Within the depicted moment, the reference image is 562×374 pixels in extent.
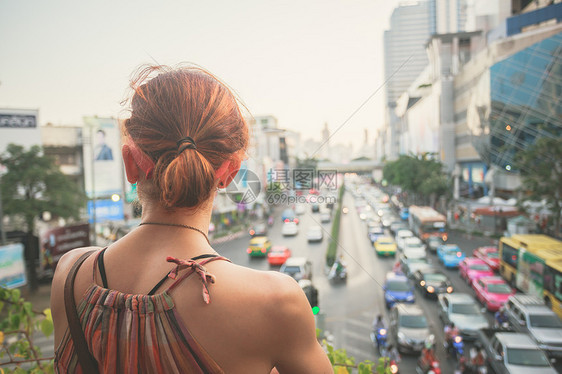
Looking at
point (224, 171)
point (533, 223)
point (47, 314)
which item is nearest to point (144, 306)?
point (224, 171)

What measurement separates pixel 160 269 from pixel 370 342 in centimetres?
654

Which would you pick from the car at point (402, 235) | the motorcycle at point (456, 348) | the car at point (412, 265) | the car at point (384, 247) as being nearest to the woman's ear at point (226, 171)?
the motorcycle at point (456, 348)

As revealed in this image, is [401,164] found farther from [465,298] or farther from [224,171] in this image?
[224,171]

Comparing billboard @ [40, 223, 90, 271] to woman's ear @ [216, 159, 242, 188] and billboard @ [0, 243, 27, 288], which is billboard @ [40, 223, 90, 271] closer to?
billboard @ [0, 243, 27, 288]

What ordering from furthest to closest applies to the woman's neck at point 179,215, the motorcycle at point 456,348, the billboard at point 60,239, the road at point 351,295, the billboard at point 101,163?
the billboard at point 101,163 → the billboard at point 60,239 → the road at point 351,295 → the motorcycle at point 456,348 → the woman's neck at point 179,215

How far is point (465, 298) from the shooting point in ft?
24.0

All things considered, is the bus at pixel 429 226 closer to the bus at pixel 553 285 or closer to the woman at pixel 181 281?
the bus at pixel 553 285

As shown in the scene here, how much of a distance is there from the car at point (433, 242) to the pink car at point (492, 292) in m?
3.52

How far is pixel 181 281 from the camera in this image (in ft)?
1.87

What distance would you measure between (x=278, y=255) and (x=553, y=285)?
5.46m

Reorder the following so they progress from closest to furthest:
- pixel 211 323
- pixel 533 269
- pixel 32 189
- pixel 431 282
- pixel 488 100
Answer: pixel 211 323 < pixel 533 269 < pixel 431 282 < pixel 32 189 < pixel 488 100

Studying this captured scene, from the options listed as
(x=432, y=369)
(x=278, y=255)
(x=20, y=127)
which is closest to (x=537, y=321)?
(x=432, y=369)

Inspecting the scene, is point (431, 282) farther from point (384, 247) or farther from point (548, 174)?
point (548, 174)

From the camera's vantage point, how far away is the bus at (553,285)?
687cm
